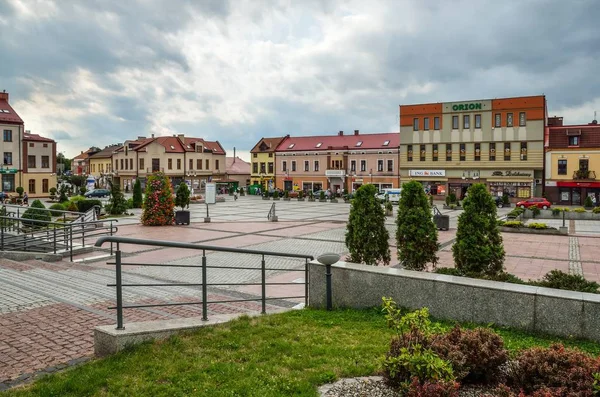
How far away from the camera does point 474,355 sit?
4684 millimetres

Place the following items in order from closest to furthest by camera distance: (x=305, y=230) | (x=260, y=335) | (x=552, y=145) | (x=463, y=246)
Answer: (x=260, y=335) → (x=463, y=246) → (x=305, y=230) → (x=552, y=145)

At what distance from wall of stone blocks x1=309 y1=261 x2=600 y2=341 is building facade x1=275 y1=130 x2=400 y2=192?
5395 cm

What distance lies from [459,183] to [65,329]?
5481 centimetres

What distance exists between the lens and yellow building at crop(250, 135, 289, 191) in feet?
247

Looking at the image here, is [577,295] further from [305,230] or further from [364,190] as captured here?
[305,230]

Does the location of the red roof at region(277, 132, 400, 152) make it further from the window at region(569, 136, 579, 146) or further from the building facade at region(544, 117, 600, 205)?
the window at region(569, 136, 579, 146)

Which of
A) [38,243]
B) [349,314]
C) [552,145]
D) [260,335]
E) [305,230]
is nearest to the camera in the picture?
[260,335]

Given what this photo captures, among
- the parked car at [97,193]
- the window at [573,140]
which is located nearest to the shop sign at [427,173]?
the window at [573,140]

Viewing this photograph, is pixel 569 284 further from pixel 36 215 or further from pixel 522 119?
pixel 522 119

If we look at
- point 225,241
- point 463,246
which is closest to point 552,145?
point 225,241

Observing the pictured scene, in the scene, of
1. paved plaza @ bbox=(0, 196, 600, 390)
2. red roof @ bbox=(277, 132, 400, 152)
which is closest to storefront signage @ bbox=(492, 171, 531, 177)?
red roof @ bbox=(277, 132, 400, 152)

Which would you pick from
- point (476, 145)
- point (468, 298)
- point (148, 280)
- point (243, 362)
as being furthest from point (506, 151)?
point (243, 362)

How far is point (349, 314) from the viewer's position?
7.49 meters

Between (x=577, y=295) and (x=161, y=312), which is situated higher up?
(x=577, y=295)
